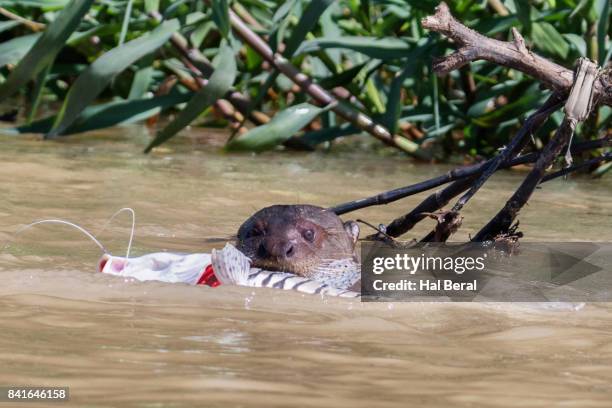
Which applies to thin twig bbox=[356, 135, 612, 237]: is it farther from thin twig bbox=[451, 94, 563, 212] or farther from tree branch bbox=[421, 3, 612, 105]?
tree branch bbox=[421, 3, 612, 105]

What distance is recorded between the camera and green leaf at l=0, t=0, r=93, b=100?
444 cm

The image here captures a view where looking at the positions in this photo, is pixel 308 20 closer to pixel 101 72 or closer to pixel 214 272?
pixel 101 72

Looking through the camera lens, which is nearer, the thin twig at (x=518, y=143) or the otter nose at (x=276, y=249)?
the thin twig at (x=518, y=143)

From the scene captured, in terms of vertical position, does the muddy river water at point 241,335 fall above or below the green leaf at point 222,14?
below

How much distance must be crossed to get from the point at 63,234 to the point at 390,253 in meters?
0.99

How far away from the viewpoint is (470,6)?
16.5ft

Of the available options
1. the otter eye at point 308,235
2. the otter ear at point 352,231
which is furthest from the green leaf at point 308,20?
the otter eye at point 308,235

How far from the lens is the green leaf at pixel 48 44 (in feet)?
14.6

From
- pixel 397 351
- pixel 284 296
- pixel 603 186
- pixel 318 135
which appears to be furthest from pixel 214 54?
pixel 397 351

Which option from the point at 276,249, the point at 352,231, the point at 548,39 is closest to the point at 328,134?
the point at 548,39

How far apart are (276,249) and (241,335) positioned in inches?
28.0

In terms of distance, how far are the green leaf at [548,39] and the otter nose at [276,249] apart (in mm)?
2160

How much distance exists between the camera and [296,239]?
10.8 ft

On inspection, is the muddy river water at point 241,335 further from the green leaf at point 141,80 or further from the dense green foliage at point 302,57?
the green leaf at point 141,80
